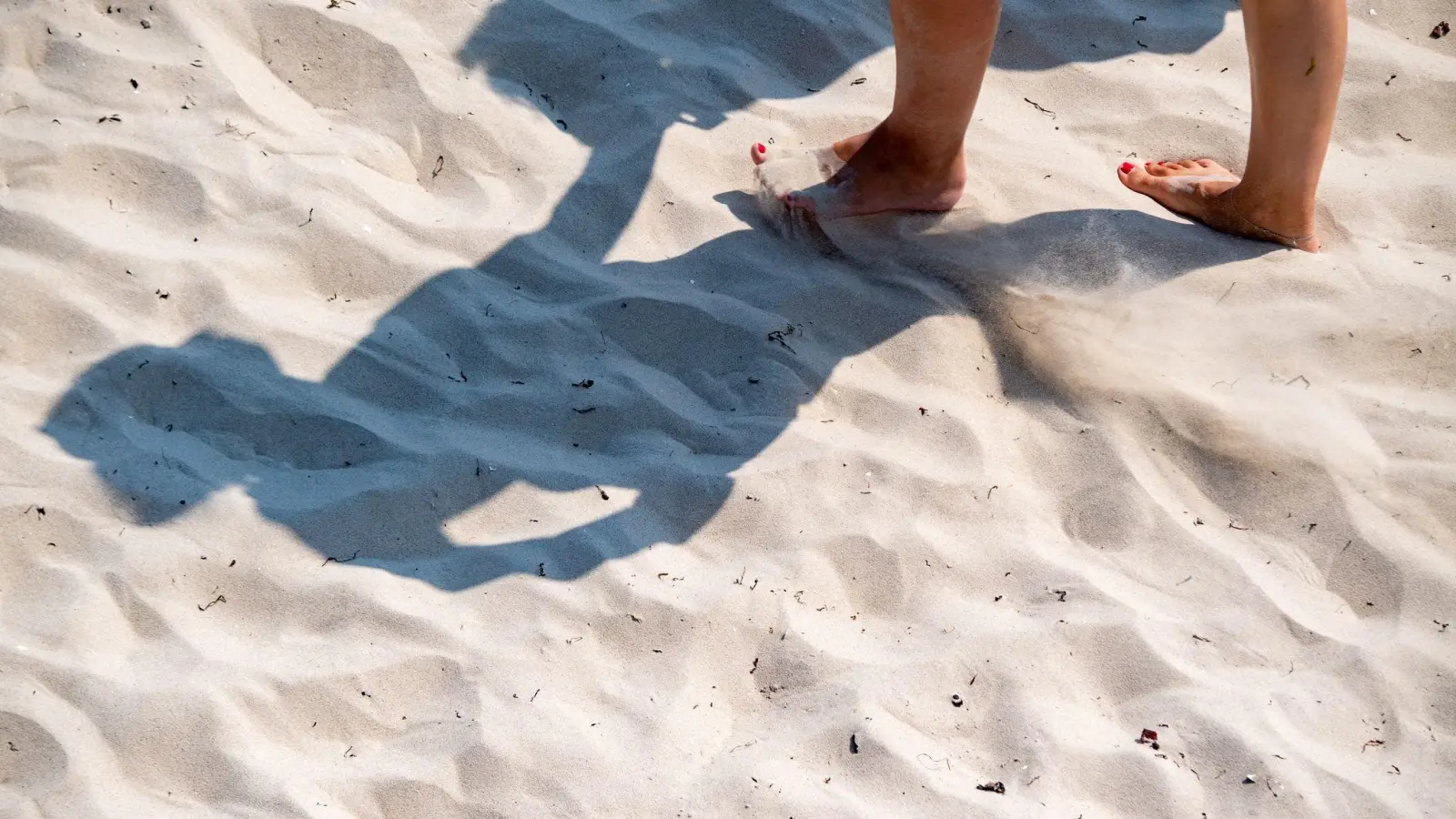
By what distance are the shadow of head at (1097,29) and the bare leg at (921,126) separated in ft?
2.01

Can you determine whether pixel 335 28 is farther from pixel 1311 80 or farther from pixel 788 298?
pixel 1311 80

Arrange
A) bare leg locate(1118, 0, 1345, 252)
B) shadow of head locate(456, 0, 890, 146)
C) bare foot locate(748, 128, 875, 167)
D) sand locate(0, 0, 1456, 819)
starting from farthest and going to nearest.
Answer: shadow of head locate(456, 0, 890, 146)
bare foot locate(748, 128, 875, 167)
bare leg locate(1118, 0, 1345, 252)
sand locate(0, 0, 1456, 819)

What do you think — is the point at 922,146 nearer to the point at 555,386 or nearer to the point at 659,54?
the point at 659,54

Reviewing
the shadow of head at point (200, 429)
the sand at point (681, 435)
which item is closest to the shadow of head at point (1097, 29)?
the sand at point (681, 435)

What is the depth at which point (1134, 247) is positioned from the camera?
104 inches

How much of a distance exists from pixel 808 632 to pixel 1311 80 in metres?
1.49

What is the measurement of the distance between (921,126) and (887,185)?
16 centimetres

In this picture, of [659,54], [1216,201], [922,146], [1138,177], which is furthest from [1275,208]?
[659,54]

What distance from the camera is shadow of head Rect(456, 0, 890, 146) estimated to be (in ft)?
9.51

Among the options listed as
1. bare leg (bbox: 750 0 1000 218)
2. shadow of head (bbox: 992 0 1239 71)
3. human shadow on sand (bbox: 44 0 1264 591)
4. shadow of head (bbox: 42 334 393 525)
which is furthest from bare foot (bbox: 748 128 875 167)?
shadow of head (bbox: 42 334 393 525)

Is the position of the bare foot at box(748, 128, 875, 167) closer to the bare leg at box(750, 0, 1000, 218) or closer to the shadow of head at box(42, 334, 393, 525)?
the bare leg at box(750, 0, 1000, 218)

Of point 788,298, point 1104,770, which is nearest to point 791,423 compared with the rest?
point 788,298

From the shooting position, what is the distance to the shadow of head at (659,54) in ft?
9.51

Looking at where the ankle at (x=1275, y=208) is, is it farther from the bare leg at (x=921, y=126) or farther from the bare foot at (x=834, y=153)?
the bare foot at (x=834, y=153)
